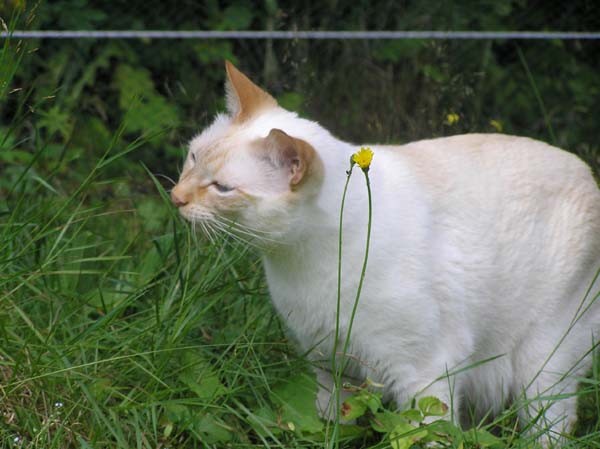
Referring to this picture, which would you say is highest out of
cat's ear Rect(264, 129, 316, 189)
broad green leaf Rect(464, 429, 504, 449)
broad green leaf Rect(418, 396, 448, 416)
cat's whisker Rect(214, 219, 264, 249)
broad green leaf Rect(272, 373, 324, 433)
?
cat's ear Rect(264, 129, 316, 189)

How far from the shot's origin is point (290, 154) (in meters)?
2.22

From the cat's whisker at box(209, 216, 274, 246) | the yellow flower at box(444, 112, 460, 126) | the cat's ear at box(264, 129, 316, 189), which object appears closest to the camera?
the cat's ear at box(264, 129, 316, 189)

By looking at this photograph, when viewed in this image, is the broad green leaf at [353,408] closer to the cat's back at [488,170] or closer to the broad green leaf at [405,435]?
the broad green leaf at [405,435]

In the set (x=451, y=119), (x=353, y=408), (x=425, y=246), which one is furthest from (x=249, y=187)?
(x=451, y=119)

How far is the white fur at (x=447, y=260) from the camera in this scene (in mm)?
2369

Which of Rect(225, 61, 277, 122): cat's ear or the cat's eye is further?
Rect(225, 61, 277, 122): cat's ear

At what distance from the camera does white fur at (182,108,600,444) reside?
7.77ft

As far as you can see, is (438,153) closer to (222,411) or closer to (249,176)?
(249,176)

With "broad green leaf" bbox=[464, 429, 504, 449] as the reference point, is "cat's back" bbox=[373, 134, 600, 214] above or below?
above

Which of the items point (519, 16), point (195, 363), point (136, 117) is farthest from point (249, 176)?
point (519, 16)

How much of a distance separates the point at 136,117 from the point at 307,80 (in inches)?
37.1

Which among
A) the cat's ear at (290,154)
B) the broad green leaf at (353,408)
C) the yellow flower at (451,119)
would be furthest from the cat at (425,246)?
the yellow flower at (451,119)

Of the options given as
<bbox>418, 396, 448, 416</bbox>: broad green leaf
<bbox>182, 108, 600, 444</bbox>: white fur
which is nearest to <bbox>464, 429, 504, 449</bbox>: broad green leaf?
<bbox>418, 396, 448, 416</bbox>: broad green leaf

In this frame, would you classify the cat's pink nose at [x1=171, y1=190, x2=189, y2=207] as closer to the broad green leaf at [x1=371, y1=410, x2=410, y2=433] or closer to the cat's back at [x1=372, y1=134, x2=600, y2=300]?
the cat's back at [x1=372, y1=134, x2=600, y2=300]
